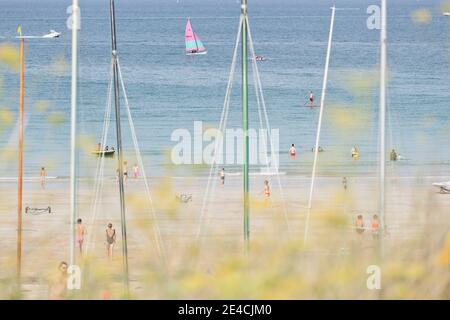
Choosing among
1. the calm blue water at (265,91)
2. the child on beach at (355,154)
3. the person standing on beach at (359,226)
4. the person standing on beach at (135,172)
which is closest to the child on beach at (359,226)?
the person standing on beach at (359,226)

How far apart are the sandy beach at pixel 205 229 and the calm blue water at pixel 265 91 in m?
1.18

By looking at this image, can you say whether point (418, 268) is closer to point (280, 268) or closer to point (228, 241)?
point (280, 268)

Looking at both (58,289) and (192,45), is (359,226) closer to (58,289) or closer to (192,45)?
(58,289)

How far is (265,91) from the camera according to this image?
259 feet

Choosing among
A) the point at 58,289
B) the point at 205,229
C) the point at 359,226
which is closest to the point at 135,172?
the point at 205,229

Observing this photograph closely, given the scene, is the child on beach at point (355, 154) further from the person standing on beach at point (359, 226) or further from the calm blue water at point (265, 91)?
the person standing on beach at point (359, 226)

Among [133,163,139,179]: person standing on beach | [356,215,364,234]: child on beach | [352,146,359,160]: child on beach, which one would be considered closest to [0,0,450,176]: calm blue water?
[352,146,359,160]: child on beach

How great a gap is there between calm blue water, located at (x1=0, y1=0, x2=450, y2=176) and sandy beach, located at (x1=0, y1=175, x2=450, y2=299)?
1176 mm

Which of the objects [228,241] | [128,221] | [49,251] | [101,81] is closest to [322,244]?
[228,241]

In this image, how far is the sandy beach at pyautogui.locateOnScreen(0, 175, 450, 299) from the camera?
7.44 m

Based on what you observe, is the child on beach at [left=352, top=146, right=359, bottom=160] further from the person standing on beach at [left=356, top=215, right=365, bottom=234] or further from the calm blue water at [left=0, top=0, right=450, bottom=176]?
the person standing on beach at [left=356, top=215, right=365, bottom=234]

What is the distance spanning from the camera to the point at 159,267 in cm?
812

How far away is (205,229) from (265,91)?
201 feet

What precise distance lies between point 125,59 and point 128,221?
80097 millimetres
